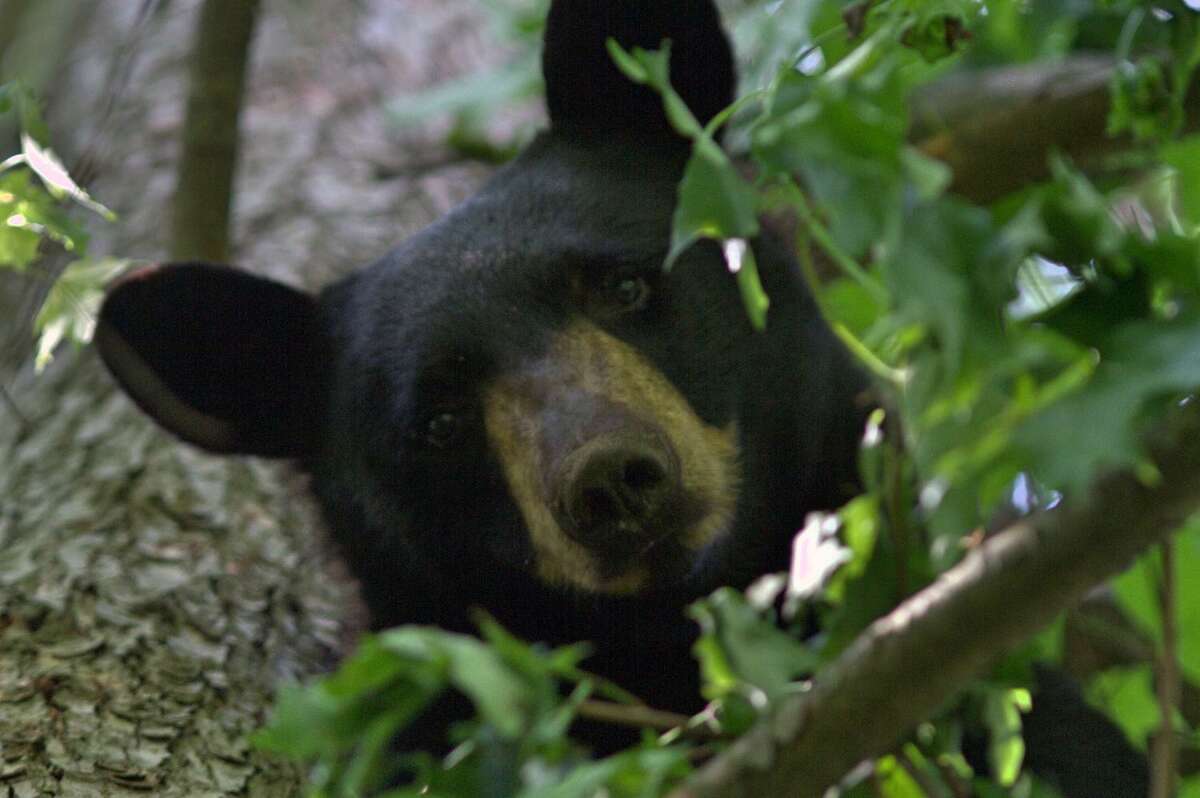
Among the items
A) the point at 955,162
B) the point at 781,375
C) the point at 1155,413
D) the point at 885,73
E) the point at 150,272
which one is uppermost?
the point at 885,73

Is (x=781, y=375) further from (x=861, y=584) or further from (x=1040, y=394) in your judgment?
(x=1040, y=394)

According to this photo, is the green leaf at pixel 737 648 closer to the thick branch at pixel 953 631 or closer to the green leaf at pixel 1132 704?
the thick branch at pixel 953 631

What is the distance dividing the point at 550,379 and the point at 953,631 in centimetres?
141

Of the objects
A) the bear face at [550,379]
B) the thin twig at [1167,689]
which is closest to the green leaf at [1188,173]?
the thin twig at [1167,689]

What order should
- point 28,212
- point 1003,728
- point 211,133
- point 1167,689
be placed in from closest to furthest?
1. point 1167,689
2. point 1003,728
3. point 28,212
4. point 211,133

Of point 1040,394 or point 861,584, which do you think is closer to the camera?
point 1040,394

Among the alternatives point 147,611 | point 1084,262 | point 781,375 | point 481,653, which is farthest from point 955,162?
point 481,653

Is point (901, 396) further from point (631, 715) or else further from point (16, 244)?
point (16, 244)

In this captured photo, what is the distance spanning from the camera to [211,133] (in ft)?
11.9

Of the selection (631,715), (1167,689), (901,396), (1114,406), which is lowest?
(1167,689)

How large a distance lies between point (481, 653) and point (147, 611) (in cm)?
165

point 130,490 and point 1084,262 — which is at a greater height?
point 1084,262

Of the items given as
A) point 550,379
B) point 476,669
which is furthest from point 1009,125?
point 476,669

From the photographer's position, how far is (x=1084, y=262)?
1274mm
